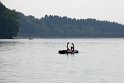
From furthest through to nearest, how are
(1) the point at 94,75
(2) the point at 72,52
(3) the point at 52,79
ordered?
(2) the point at 72,52
(1) the point at 94,75
(3) the point at 52,79

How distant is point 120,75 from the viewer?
4622cm

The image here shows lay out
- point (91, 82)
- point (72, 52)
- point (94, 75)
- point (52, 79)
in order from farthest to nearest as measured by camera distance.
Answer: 1. point (72, 52)
2. point (94, 75)
3. point (52, 79)
4. point (91, 82)

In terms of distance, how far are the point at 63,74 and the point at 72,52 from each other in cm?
4468

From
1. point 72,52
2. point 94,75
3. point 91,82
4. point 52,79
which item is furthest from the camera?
point 72,52

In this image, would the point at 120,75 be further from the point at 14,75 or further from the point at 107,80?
the point at 14,75

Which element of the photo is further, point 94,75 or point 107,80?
point 94,75

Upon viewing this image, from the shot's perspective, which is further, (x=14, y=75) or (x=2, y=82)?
(x=14, y=75)

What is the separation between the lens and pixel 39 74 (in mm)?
47219

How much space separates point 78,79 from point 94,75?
152 inches

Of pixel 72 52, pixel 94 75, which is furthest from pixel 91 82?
pixel 72 52

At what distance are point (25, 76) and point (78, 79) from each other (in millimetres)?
5548

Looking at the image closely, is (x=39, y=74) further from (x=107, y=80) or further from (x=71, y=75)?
(x=107, y=80)

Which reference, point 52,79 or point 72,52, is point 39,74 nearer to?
point 52,79

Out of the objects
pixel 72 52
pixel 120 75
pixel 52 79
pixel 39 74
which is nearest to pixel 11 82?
pixel 52 79
